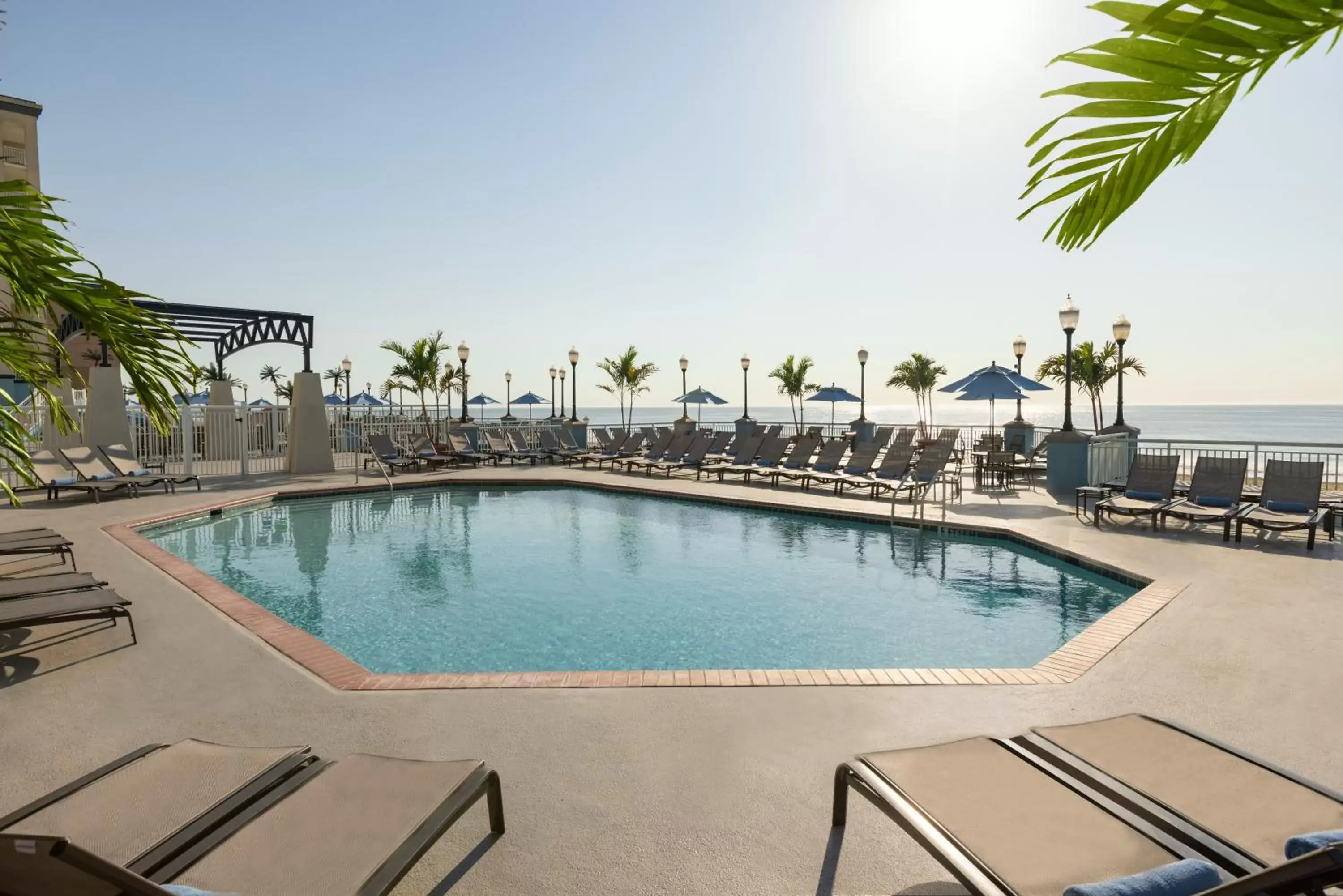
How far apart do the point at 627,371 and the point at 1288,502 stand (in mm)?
20642

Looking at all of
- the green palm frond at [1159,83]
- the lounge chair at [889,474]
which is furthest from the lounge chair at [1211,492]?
the green palm frond at [1159,83]

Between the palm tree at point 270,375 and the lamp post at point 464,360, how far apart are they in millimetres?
55502

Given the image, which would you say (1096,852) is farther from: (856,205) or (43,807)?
(856,205)

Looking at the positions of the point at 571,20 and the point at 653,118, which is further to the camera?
the point at 653,118

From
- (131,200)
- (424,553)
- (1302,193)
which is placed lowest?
(424,553)

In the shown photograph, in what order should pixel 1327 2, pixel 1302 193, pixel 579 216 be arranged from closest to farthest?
pixel 1327 2 → pixel 1302 193 → pixel 579 216

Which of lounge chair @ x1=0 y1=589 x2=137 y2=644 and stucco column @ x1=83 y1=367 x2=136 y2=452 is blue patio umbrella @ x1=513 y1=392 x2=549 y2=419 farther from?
lounge chair @ x1=0 y1=589 x2=137 y2=644

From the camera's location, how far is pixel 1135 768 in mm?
2295

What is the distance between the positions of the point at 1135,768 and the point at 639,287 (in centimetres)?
2389

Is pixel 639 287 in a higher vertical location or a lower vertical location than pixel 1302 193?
higher

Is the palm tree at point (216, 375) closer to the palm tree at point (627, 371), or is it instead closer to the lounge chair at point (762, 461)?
the lounge chair at point (762, 461)

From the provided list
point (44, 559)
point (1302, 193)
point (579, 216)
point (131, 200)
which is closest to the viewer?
point (1302, 193)

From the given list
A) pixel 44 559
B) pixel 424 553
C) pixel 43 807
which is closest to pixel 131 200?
pixel 44 559

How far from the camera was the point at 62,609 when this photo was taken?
444cm
